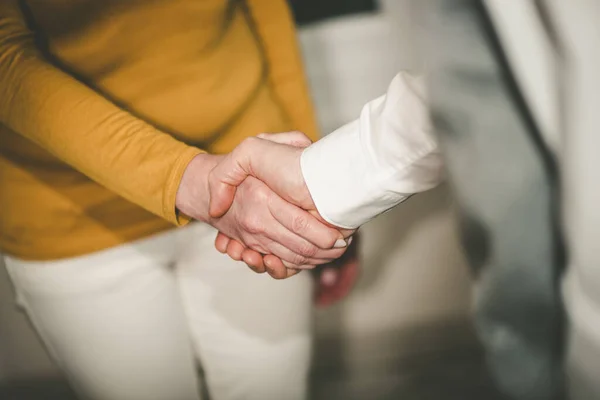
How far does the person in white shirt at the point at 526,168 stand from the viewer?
0.85 ft

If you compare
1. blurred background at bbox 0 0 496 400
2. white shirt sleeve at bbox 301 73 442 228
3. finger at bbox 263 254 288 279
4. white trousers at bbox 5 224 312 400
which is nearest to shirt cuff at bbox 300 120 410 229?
white shirt sleeve at bbox 301 73 442 228

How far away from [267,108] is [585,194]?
49 cm

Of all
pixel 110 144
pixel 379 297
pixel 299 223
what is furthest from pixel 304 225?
pixel 379 297

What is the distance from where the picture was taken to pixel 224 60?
64cm

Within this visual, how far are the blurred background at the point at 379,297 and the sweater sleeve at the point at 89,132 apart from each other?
0.50m

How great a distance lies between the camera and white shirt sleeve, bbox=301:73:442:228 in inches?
17.6

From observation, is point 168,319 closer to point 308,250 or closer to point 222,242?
→ point 222,242

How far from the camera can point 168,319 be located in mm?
725

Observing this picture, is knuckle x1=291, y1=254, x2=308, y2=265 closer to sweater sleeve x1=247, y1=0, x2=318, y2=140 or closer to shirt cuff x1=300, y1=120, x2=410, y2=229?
shirt cuff x1=300, y1=120, x2=410, y2=229

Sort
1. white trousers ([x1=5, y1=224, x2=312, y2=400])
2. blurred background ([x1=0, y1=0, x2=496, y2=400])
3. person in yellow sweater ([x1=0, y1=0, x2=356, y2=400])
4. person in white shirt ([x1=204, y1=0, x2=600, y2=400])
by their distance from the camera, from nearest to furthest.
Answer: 1. person in white shirt ([x1=204, y1=0, x2=600, y2=400])
2. person in yellow sweater ([x1=0, y1=0, x2=356, y2=400])
3. white trousers ([x1=5, y1=224, x2=312, y2=400])
4. blurred background ([x1=0, y1=0, x2=496, y2=400])

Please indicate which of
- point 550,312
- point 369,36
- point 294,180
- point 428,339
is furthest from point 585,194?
point 428,339

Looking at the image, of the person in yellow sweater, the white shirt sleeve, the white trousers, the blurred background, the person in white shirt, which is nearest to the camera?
the person in white shirt

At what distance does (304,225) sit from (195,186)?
0.12m

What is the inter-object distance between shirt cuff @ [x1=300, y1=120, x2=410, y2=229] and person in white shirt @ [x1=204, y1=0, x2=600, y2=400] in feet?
0.48
